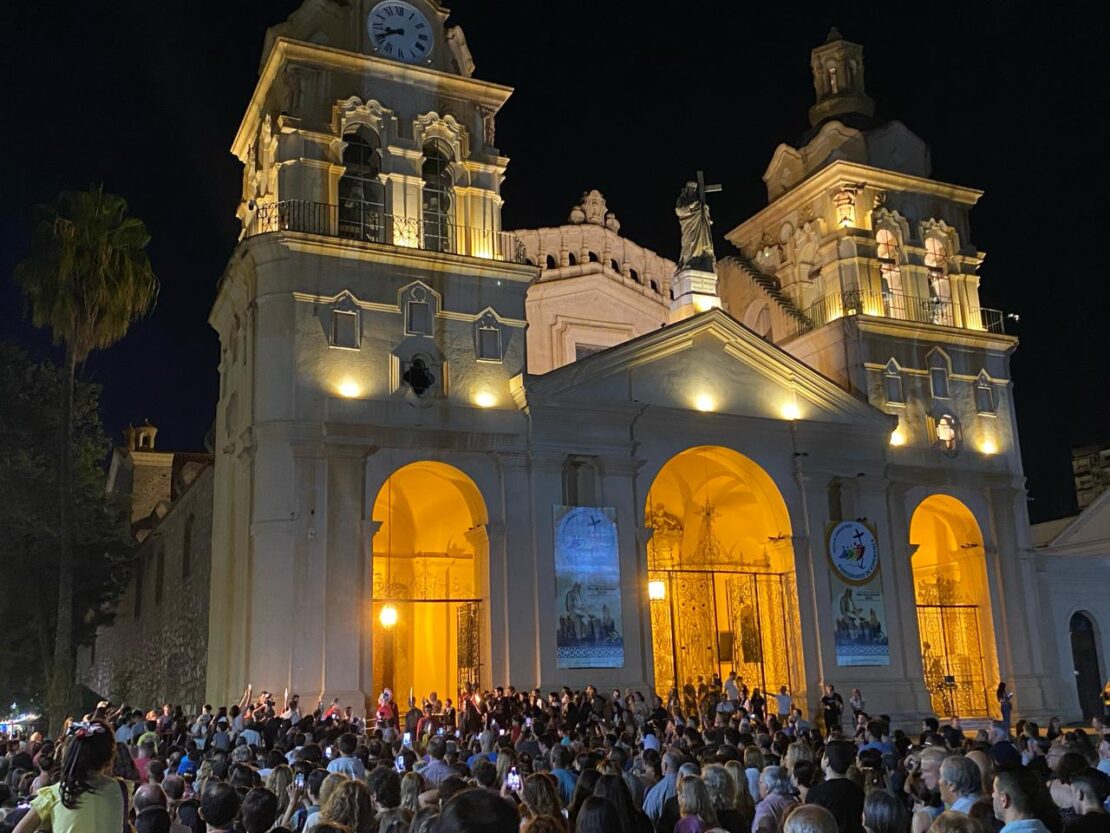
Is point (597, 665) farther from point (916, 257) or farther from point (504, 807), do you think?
point (504, 807)

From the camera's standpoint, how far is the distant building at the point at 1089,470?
65.1m

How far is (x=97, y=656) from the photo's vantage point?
2115 inches

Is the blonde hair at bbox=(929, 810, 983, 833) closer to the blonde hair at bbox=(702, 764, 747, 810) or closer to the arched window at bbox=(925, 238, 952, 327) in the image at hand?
the blonde hair at bbox=(702, 764, 747, 810)

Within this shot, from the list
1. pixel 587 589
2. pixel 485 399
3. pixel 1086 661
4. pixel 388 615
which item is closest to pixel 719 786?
pixel 587 589

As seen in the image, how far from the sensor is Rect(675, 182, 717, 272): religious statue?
31.4 metres

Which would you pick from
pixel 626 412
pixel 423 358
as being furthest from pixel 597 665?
pixel 423 358

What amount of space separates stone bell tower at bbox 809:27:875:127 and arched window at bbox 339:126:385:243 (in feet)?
53.2

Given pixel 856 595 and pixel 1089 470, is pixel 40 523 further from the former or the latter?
pixel 1089 470

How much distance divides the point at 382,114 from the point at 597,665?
46.8 feet

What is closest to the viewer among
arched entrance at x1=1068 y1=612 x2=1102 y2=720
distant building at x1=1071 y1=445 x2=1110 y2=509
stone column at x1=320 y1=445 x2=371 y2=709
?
stone column at x1=320 y1=445 x2=371 y2=709

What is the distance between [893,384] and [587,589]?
1240 cm

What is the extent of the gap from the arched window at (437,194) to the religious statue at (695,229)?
675 centimetres

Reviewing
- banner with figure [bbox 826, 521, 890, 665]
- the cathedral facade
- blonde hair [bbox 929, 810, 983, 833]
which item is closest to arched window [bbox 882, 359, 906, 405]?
the cathedral facade

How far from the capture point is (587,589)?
1038 inches
